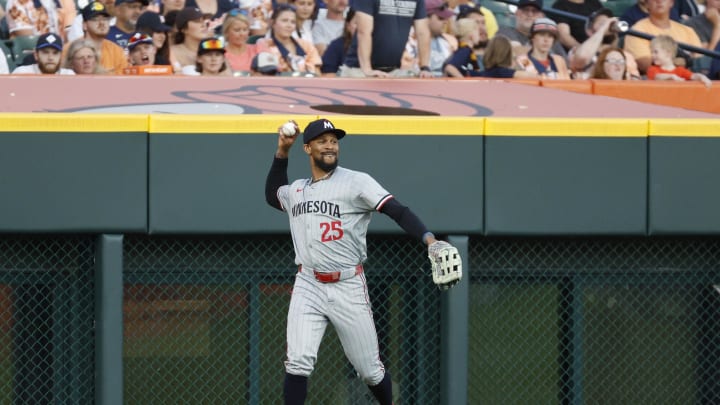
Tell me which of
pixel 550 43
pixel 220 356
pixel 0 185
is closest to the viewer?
pixel 0 185

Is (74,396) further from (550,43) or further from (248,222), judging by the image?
(550,43)

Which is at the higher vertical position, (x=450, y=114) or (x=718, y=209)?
(x=450, y=114)

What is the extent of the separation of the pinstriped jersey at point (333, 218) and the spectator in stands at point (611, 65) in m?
3.85

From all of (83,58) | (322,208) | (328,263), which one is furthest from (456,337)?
(83,58)

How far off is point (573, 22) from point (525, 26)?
2.03 feet

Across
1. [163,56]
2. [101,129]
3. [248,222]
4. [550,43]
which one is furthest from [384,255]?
[550,43]

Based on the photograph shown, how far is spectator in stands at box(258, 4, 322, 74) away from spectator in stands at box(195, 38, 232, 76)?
2.00 ft

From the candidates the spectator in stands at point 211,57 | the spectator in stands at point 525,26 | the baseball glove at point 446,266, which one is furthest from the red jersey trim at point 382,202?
the spectator in stands at point 525,26

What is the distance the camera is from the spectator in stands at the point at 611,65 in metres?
9.24

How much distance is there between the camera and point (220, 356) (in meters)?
7.27

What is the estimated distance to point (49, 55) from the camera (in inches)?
337

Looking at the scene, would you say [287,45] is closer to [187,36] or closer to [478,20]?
[187,36]

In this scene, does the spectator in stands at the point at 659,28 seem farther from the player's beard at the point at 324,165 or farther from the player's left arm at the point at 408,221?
the player's left arm at the point at 408,221

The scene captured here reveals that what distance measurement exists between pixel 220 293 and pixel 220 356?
35cm
